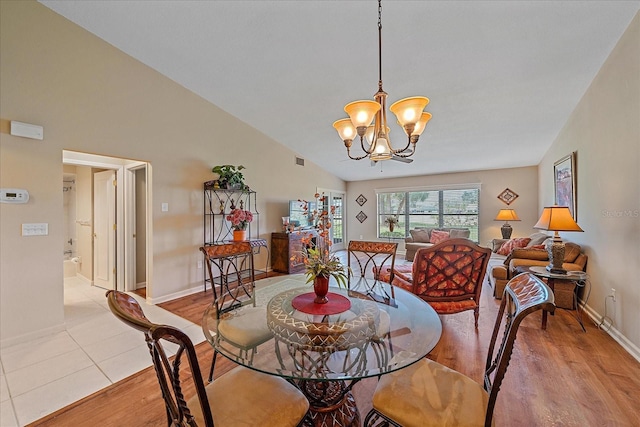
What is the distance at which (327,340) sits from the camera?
140 cm

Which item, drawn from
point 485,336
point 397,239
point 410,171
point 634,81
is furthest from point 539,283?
point 397,239

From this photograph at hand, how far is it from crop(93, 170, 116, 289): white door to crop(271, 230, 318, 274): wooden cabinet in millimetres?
2655

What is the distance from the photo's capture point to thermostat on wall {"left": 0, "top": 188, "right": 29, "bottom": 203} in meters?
2.46

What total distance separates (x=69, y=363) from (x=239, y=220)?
7.81 feet

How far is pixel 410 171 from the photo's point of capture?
23.5ft

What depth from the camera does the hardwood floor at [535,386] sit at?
162 centimetres

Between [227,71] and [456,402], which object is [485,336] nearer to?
[456,402]

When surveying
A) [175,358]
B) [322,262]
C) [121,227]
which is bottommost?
[175,358]

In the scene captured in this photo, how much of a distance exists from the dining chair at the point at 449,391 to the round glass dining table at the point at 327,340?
0.12 meters

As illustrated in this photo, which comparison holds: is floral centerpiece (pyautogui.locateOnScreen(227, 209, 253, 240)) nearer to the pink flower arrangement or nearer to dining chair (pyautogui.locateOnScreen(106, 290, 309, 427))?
the pink flower arrangement

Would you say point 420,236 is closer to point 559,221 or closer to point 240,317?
point 559,221

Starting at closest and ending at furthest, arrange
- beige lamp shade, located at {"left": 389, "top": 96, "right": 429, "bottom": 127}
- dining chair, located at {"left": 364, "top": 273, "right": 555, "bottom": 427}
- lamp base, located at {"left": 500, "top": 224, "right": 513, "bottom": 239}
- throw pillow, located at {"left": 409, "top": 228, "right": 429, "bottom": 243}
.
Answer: dining chair, located at {"left": 364, "top": 273, "right": 555, "bottom": 427}, beige lamp shade, located at {"left": 389, "top": 96, "right": 429, "bottom": 127}, lamp base, located at {"left": 500, "top": 224, "right": 513, "bottom": 239}, throw pillow, located at {"left": 409, "top": 228, "right": 429, "bottom": 243}

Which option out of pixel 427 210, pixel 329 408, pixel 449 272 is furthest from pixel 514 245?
pixel 329 408

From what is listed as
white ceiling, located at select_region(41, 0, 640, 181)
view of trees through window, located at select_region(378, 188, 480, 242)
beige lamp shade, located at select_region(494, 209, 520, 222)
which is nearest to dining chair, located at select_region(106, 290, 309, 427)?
white ceiling, located at select_region(41, 0, 640, 181)
